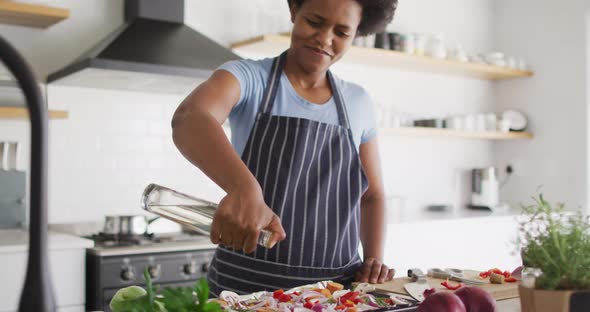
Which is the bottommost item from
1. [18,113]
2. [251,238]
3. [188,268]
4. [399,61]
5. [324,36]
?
[188,268]

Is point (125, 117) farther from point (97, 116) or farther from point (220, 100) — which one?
point (220, 100)

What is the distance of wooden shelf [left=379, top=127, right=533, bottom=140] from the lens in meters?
4.27

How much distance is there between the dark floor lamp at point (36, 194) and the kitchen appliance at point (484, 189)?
4.41 meters

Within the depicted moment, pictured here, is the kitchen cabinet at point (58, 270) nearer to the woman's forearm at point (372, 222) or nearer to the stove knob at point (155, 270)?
the stove knob at point (155, 270)

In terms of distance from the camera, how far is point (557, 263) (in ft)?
3.53

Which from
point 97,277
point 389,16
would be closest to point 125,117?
point 97,277

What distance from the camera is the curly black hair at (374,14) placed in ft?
5.90

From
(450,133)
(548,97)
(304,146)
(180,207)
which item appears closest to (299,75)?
(304,146)

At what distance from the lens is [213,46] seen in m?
3.43

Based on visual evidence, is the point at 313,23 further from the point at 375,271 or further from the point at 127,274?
the point at 127,274

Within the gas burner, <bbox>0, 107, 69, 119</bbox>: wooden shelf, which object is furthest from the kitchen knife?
<bbox>0, 107, 69, 119</bbox>: wooden shelf

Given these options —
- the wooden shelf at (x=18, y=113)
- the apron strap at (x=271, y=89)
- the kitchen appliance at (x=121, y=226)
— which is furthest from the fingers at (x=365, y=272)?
the wooden shelf at (x=18, y=113)

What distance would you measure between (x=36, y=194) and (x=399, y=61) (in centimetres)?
390

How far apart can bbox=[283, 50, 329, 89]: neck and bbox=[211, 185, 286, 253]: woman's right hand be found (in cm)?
71
